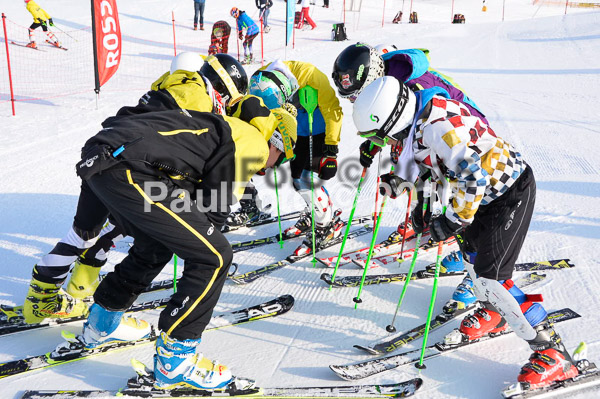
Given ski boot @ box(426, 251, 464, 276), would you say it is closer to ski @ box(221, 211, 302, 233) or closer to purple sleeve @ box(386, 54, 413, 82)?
purple sleeve @ box(386, 54, 413, 82)

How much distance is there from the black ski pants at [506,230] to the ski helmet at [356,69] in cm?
154

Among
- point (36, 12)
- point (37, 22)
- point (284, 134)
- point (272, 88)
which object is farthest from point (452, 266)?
point (37, 22)

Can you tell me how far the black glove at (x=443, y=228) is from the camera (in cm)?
296

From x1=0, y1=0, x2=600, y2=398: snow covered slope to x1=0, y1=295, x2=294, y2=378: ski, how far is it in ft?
0.19

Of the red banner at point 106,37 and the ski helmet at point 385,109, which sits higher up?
the red banner at point 106,37

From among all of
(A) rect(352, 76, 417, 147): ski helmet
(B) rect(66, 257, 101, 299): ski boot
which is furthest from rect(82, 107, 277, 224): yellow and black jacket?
(B) rect(66, 257, 101, 299): ski boot

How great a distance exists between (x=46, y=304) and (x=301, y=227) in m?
2.53

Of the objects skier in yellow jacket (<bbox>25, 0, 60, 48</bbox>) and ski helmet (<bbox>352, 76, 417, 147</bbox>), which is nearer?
ski helmet (<bbox>352, 76, 417, 147</bbox>)

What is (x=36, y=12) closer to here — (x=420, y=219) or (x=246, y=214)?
(x=246, y=214)

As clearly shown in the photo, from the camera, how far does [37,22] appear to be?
1423 centimetres

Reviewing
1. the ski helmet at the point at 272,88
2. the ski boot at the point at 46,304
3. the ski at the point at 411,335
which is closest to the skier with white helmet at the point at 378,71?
the ski at the point at 411,335

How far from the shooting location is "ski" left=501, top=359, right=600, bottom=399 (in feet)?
9.63

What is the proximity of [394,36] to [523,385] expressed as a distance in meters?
16.8

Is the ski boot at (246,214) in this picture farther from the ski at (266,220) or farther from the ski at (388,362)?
the ski at (388,362)
